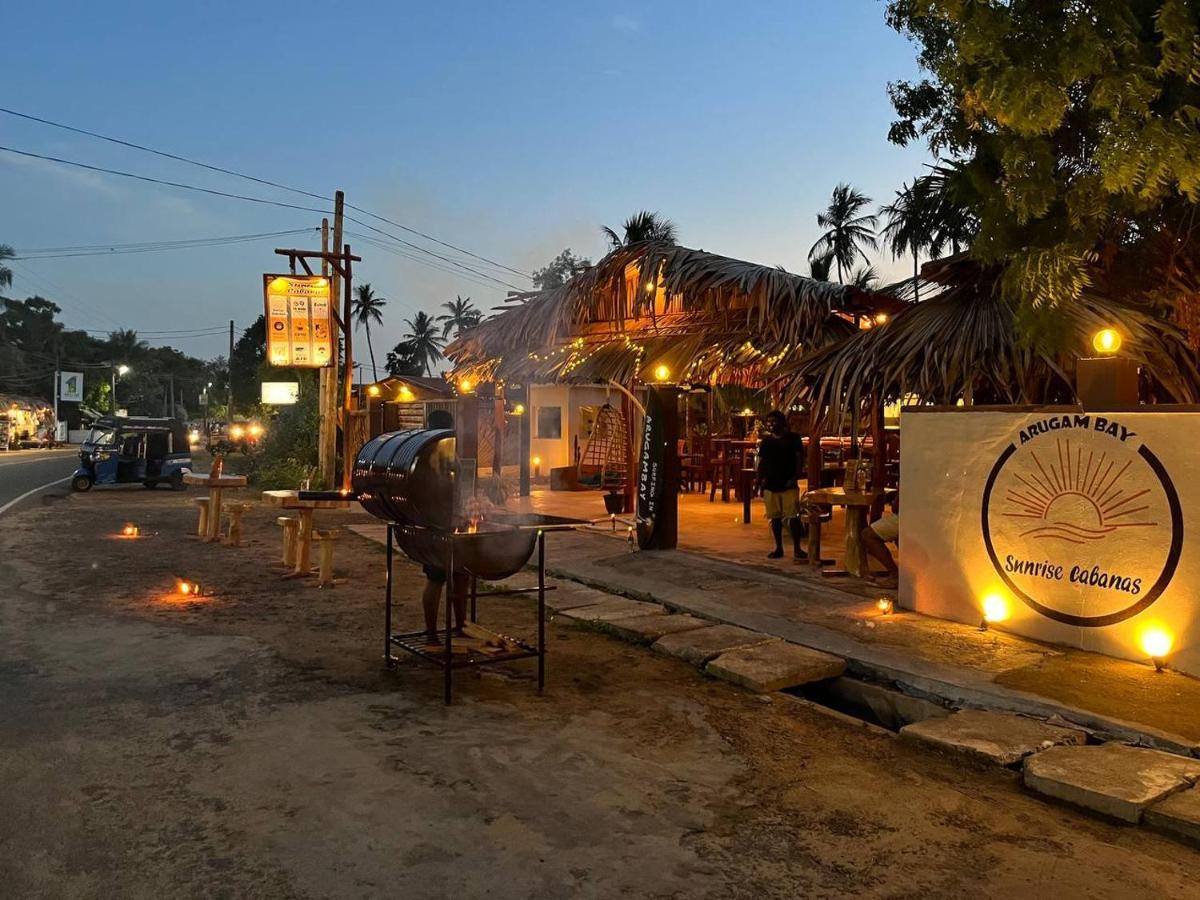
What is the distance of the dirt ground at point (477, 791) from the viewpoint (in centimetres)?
327

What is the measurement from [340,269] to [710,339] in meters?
10.7

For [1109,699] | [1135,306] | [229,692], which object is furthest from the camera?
[1135,306]

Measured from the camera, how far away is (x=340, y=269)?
63.6ft

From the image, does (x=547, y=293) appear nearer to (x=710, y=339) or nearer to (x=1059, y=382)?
(x=710, y=339)

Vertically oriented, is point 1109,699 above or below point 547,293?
below

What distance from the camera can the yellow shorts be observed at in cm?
980

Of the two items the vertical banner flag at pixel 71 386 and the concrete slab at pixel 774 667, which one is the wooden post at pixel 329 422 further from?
the vertical banner flag at pixel 71 386

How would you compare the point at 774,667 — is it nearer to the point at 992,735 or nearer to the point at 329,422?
the point at 992,735

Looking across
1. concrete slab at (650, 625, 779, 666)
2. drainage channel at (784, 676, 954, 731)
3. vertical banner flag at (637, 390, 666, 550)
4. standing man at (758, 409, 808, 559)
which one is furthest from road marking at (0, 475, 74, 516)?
drainage channel at (784, 676, 954, 731)

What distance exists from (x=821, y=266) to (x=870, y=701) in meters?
36.8

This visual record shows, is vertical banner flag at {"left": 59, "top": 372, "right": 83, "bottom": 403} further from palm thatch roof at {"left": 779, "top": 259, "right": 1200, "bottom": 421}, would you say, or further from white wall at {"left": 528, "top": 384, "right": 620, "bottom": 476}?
palm thatch roof at {"left": 779, "top": 259, "right": 1200, "bottom": 421}

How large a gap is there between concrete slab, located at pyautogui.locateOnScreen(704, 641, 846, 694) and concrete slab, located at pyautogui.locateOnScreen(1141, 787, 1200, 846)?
2300mm

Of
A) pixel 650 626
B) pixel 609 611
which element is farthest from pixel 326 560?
pixel 650 626

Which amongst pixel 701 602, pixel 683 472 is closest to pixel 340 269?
pixel 683 472
